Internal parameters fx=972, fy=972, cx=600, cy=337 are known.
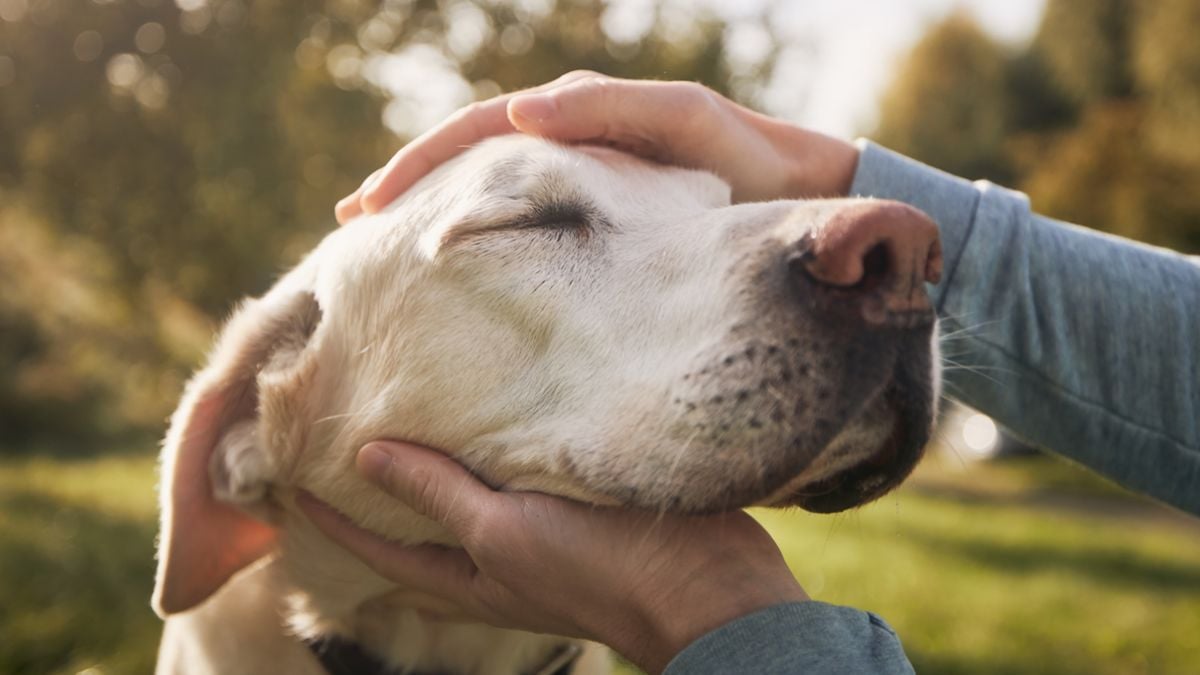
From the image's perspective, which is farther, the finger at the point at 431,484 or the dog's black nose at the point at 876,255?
the finger at the point at 431,484

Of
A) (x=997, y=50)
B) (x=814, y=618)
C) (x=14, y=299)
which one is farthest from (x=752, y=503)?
(x=997, y=50)

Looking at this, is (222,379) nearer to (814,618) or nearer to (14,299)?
(814,618)

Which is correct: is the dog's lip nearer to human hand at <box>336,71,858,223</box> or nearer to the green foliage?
human hand at <box>336,71,858,223</box>

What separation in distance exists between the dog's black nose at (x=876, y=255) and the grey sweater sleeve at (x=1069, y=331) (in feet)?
3.36

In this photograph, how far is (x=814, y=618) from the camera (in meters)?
1.74

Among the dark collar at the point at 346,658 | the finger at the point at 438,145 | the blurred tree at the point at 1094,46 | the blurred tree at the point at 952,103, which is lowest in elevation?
the blurred tree at the point at 952,103

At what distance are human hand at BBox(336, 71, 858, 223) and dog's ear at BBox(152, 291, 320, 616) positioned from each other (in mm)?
371

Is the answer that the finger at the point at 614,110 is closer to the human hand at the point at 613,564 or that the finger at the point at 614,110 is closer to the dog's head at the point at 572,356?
the dog's head at the point at 572,356

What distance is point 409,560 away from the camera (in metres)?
2.24

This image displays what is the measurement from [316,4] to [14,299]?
7.83m

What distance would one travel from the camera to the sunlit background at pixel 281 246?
5.94 meters

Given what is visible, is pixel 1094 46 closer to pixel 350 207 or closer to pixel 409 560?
pixel 350 207

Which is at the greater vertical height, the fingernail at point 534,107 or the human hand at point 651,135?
the fingernail at point 534,107

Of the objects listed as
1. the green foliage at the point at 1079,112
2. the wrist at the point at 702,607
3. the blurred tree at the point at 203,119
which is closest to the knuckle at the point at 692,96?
the wrist at the point at 702,607
